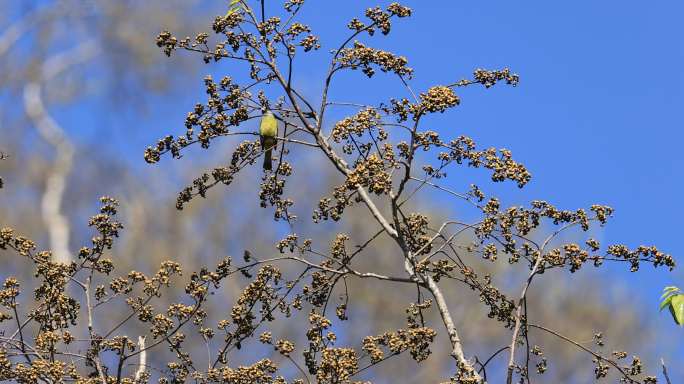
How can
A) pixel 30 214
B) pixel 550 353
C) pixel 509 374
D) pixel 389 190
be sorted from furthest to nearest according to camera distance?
pixel 30 214
pixel 550 353
pixel 389 190
pixel 509 374

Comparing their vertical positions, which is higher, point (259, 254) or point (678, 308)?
point (259, 254)

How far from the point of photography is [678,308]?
11.6 feet

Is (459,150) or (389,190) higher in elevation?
(459,150)

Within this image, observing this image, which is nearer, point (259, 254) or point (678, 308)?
point (678, 308)

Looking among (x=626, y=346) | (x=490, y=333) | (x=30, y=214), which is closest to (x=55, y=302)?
(x=490, y=333)

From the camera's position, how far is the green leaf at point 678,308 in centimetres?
347

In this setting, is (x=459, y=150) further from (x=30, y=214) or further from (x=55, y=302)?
(x=30, y=214)

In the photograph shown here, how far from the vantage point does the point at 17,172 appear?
823 inches

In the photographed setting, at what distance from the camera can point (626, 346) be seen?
1495 cm

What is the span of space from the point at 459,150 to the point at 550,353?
11.2 meters

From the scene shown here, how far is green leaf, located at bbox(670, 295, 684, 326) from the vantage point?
3.47 meters

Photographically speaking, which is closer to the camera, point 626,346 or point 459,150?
point 459,150

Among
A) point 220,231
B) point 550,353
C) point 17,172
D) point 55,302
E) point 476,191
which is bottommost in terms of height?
point 55,302

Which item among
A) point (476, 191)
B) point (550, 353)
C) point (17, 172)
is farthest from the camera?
point (17, 172)
